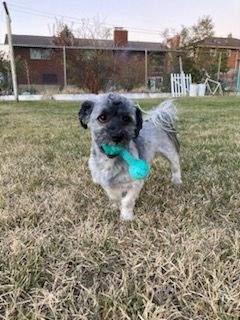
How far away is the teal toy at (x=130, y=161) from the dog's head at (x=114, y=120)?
5 cm

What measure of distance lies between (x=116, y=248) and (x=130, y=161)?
2.01 feet

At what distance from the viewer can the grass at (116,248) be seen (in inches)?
64.3

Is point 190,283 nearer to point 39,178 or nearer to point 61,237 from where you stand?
point 61,237

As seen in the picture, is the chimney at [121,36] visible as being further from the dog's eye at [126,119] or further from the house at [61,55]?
the dog's eye at [126,119]

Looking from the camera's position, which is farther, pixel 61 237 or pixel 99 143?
pixel 99 143

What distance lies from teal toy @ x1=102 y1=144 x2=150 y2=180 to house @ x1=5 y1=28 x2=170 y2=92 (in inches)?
857

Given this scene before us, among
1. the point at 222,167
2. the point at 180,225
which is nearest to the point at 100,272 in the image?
the point at 180,225

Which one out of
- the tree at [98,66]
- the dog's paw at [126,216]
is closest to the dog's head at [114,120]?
the dog's paw at [126,216]

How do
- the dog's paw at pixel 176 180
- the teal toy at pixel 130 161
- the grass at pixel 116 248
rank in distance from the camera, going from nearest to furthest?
1. the grass at pixel 116 248
2. the teal toy at pixel 130 161
3. the dog's paw at pixel 176 180

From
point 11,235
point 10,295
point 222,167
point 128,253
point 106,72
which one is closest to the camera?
point 10,295

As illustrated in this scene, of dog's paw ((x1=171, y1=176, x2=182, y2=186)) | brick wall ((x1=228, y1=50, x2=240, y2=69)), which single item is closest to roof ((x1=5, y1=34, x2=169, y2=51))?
brick wall ((x1=228, y1=50, x2=240, y2=69))

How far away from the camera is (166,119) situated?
346 centimetres

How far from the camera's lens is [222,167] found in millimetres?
3893

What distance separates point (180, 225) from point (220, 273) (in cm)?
64
